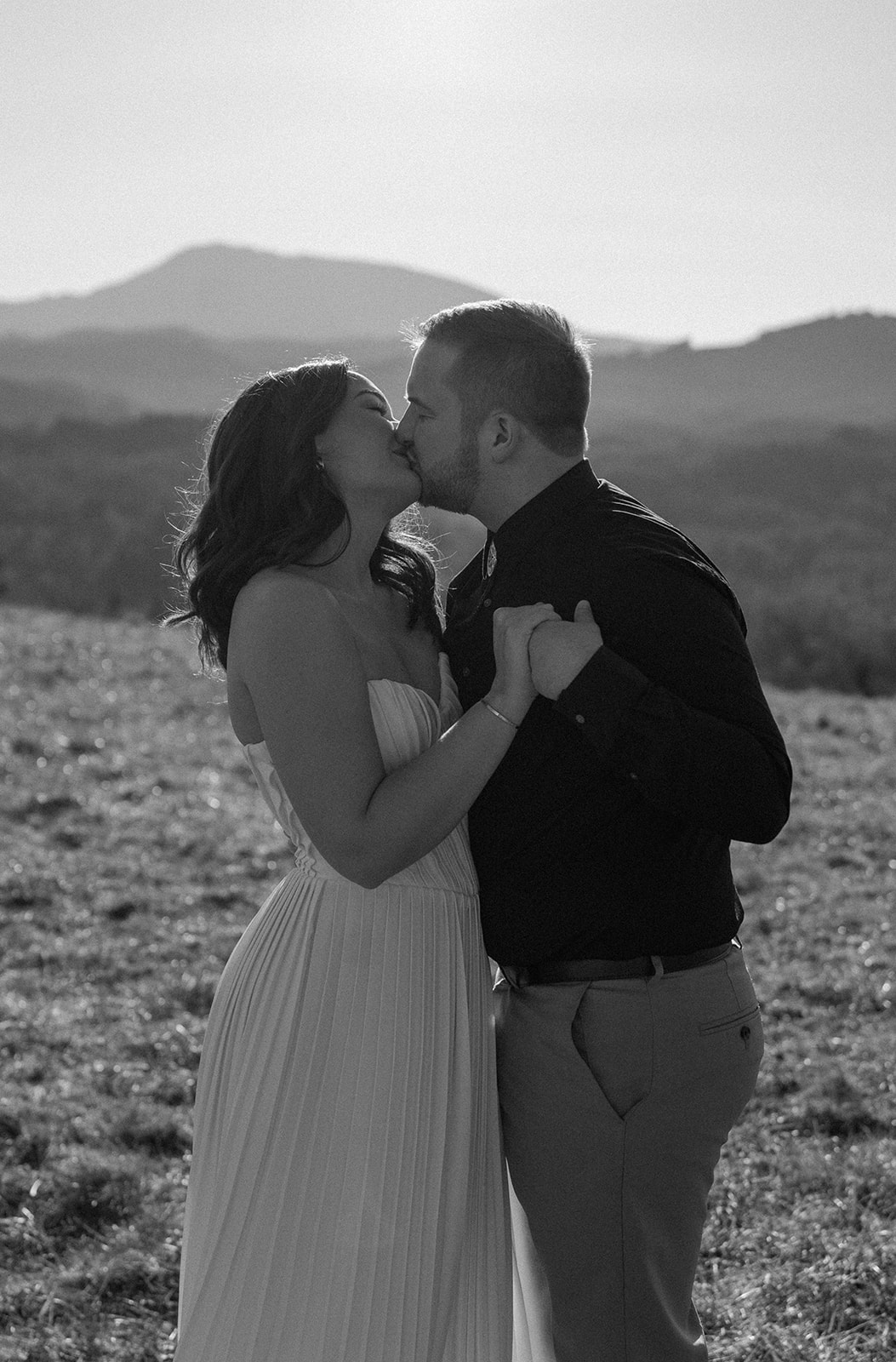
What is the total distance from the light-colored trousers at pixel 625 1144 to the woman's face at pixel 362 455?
1048 millimetres

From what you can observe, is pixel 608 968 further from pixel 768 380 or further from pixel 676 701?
pixel 768 380

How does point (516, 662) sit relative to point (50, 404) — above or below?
above

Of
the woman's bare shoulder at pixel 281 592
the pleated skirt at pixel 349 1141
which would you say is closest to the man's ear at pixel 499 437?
the woman's bare shoulder at pixel 281 592

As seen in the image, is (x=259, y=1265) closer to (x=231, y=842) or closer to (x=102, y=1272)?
(x=102, y=1272)

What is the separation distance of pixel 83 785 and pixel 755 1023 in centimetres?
835

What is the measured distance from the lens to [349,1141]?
8.61 feet

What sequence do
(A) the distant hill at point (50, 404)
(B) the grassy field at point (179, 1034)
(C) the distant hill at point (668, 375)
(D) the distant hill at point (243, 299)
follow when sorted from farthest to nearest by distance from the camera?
(D) the distant hill at point (243, 299), (A) the distant hill at point (50, 404), (C) the distant hill at point (668, 375), (B) the grassy field at point (179, 1034)

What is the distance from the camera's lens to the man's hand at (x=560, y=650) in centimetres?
240

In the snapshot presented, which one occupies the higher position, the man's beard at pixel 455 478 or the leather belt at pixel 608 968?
the man's beard at pixel 455 478

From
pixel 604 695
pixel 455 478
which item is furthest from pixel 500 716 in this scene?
pixel 455 478

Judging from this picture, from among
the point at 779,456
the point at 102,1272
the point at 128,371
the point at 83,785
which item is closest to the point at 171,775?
the point at 83,785

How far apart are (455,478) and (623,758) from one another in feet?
2.33

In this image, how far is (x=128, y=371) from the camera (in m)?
109

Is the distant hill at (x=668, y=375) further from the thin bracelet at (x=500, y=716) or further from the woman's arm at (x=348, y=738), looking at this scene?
the thin bracelet at (x=500, y=716)
